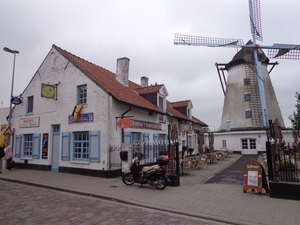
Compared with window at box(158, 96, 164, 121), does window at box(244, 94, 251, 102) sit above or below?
above

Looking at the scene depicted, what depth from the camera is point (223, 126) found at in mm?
34188

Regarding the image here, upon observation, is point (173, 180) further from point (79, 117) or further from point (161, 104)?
point (161, 104)

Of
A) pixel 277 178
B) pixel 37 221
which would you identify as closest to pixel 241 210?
pixel 277 178

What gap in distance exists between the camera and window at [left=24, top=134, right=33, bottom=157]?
16.2 metres

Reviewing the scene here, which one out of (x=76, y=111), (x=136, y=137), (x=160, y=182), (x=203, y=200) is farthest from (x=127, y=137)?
(x=203, y=200)

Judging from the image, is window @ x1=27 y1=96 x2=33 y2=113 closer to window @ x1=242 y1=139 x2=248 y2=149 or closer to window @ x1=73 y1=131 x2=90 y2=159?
window @ x1=73 y1=131 x2=90 y2=159

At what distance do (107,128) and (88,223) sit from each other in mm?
7162

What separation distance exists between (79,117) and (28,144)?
19.5 ft

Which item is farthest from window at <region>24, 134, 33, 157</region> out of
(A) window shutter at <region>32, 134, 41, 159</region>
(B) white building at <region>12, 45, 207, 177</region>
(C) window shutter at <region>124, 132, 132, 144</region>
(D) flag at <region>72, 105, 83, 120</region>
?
(C) window shutter at <region>124, 132, 132, 144</region>

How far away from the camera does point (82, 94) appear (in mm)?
13914

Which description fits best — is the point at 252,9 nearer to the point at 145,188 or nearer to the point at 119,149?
the point at 119,149

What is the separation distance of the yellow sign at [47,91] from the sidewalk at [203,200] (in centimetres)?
557

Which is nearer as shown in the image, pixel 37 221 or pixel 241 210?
pixel 37 221

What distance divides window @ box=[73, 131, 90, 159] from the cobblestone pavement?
487cm
